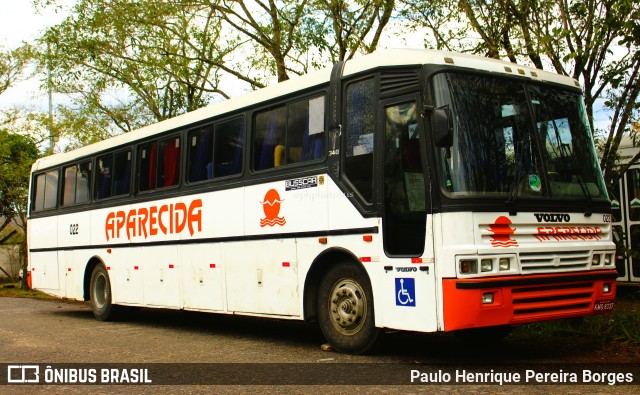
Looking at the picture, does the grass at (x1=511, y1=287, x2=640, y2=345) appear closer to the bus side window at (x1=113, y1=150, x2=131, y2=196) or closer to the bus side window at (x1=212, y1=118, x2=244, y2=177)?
the bus side window at (x1=212, y1=118, x2=244, y2=177)

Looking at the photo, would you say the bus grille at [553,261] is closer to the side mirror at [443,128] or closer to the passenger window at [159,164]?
the side mirror at [443,128]

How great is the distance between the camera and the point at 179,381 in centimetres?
710

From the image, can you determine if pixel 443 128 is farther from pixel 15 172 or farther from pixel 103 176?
pixel 15 172

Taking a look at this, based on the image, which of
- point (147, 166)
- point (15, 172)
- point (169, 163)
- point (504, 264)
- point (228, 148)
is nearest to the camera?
point (504, 264)

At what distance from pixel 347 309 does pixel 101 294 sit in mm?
7593

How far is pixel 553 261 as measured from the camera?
7.54m

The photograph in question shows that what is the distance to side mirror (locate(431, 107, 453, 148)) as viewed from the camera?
7.07 meters

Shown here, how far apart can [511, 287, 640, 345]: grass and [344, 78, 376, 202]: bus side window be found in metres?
3.28

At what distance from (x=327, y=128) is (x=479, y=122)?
6.41 feet

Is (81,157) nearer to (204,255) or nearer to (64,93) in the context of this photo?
(204,255)

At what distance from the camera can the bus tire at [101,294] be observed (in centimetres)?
1402

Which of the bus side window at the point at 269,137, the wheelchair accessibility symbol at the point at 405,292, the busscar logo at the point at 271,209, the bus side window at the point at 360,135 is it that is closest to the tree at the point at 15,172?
the bus side window at the point at 269,137

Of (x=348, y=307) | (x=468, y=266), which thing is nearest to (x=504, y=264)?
(x=468, y=266)

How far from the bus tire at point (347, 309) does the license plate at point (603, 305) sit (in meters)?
2.31
